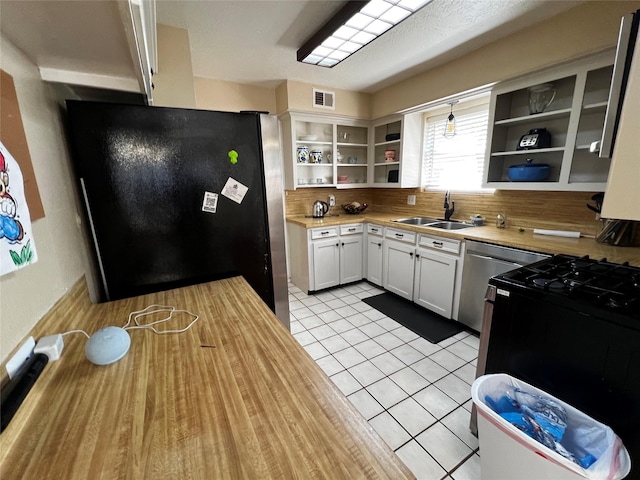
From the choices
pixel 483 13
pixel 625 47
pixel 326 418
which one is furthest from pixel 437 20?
pixel 326 418

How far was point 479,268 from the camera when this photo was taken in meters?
2.32

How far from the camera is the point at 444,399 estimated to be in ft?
5.84

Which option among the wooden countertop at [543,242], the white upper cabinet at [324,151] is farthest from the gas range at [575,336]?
the white upper cabinet at [324,151]

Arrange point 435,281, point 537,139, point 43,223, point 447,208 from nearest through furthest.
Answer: point 43,223
point 537,139
point 435,281
point 447,208

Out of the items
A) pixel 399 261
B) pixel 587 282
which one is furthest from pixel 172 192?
pixel 399 261

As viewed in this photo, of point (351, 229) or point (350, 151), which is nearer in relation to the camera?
point (351, 229)

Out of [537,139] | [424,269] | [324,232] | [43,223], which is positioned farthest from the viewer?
[324,232]

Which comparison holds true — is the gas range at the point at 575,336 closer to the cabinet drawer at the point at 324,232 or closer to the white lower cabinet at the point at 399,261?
the white lower cabinet at the point at 399,261

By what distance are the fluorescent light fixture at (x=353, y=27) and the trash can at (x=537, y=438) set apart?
7.30ft

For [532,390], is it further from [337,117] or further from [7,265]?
[337,117]

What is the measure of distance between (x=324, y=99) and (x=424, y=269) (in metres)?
2.44

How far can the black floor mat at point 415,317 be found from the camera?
254 centimetres

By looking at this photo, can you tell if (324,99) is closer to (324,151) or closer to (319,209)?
(324,151)

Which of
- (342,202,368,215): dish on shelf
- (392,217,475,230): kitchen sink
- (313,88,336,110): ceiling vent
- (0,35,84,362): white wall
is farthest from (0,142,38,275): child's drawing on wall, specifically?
(342,202,368,215): dish on shelf
